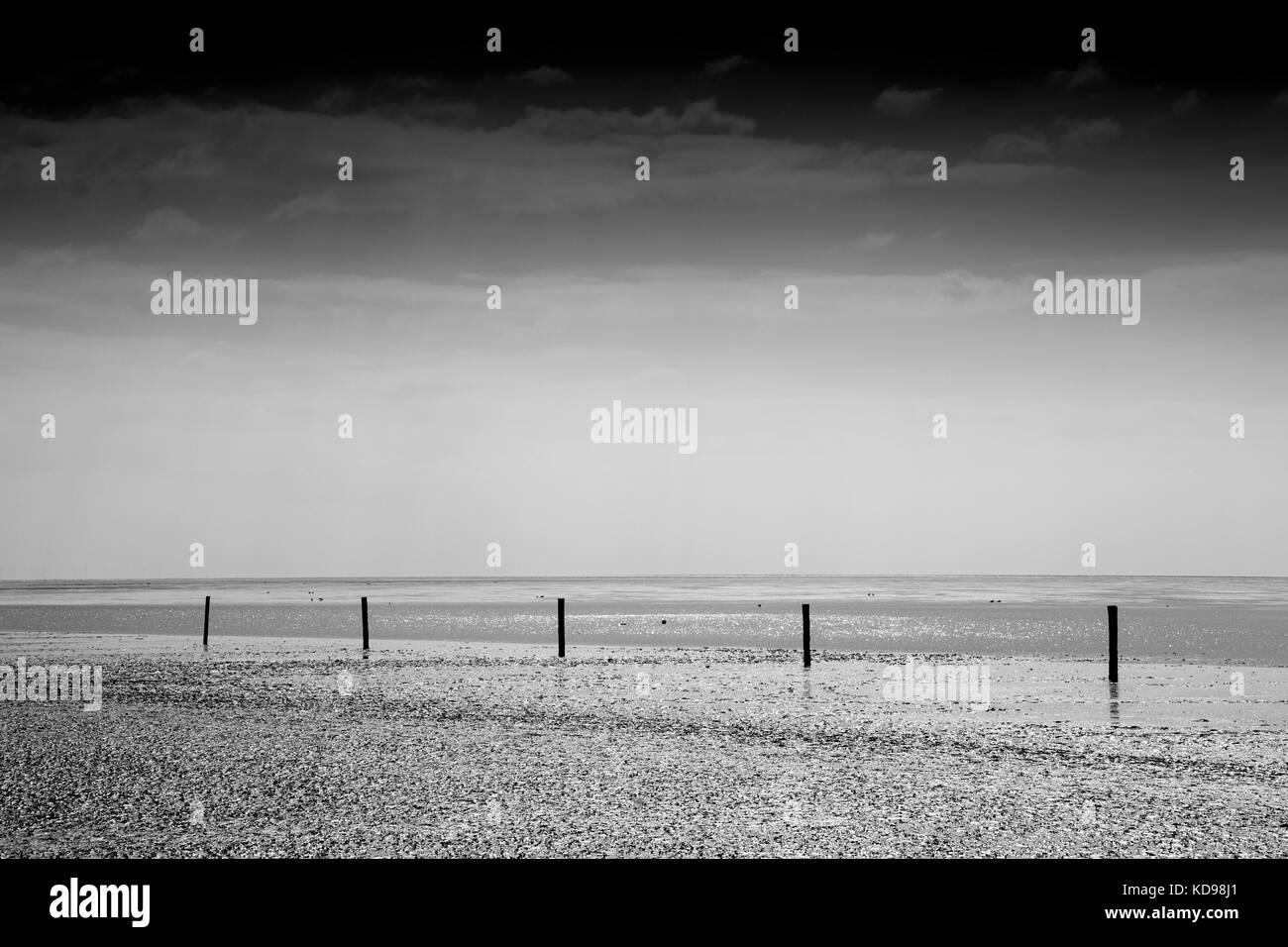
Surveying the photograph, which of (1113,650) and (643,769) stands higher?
(643,769)

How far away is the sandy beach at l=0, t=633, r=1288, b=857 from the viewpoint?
9008mm

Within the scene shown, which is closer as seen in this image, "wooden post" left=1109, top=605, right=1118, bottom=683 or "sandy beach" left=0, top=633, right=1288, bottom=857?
"sandy beach" left=0, top=633, right=1288, bottom=857

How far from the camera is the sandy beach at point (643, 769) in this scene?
29.6 feet

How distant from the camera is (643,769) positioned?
12.3 meters

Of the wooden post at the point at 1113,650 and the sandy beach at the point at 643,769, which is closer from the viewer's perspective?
the sandy beach at the point at 643,769

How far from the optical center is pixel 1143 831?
9.27 metres

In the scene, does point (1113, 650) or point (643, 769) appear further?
point (1113, 650)
